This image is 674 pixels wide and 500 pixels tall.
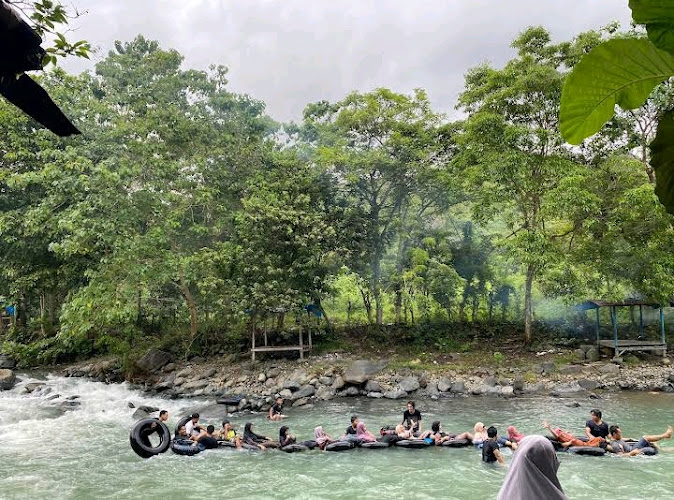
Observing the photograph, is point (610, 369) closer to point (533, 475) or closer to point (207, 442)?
point (207, 442)

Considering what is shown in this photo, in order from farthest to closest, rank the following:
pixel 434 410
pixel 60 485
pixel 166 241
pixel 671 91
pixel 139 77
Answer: pixel 139 77 < pixel 166 241 < pixel 434 410 < pixel 671 91 < pixel 60 485

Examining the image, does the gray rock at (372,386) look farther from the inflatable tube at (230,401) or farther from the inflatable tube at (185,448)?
the inflatable tube at (185,448)

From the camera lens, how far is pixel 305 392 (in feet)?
42.9

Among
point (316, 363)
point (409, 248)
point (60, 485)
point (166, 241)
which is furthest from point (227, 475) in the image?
point (409, 248)

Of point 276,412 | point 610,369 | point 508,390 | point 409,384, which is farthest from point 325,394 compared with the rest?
point 610,369

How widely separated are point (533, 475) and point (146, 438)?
8.21 metres

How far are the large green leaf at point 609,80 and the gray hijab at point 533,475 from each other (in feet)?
6.27

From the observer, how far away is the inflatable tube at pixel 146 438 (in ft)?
28.8

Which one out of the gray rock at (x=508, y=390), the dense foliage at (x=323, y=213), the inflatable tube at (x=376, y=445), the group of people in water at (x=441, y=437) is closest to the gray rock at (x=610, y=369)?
the dense foliage at (x=323, y=213)

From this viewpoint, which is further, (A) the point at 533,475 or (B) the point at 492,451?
(B) the point at 492,451

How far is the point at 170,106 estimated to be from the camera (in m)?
15.0

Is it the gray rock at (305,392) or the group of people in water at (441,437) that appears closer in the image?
the group of people in water at (441,437)

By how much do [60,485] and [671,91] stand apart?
13.5 meters

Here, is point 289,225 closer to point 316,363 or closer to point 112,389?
point 316,363
